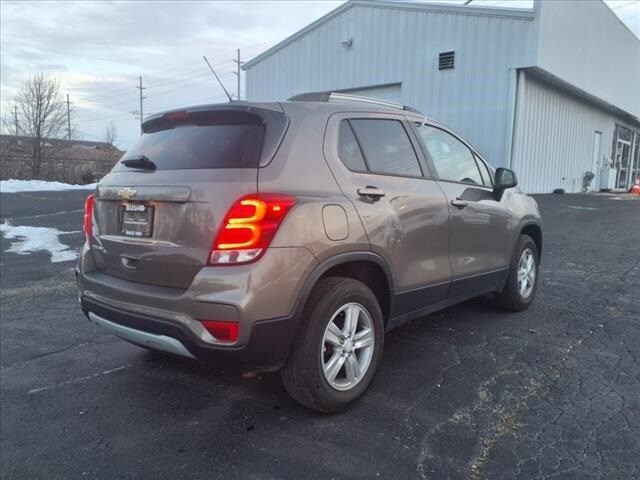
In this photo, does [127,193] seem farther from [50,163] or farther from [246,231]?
[50,163]

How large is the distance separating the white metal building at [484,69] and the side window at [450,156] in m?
11.1

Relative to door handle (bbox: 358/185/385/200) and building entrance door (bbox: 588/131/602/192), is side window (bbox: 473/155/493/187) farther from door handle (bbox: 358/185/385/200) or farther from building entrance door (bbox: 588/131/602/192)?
building entrance door (bbox: 588/131/602/192)

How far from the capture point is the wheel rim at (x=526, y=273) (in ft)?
16.5

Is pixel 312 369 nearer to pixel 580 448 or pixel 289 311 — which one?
pixel 289 311

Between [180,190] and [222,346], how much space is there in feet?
2.85

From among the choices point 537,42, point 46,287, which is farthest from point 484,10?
point 46,287

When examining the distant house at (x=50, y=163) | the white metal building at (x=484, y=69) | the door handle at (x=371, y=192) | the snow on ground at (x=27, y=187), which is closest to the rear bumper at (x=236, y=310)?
the door handle at (x=371, y=192)

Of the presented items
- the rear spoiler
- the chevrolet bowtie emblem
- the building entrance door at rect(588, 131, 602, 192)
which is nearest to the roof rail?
the rear spoiler

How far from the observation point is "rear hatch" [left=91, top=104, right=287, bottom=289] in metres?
2.69

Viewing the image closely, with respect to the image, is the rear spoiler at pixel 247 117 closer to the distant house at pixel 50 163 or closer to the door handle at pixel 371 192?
the door handle at pixel 371 192

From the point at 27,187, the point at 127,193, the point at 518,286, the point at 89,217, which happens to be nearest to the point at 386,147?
the point at 127,193

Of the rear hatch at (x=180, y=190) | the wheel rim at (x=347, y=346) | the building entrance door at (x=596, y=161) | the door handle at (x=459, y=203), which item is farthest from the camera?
the building entrance door at (x=596, y=161)

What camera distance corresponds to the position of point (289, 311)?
2688 mm

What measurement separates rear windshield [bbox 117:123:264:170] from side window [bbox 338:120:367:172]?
0.54 metres
